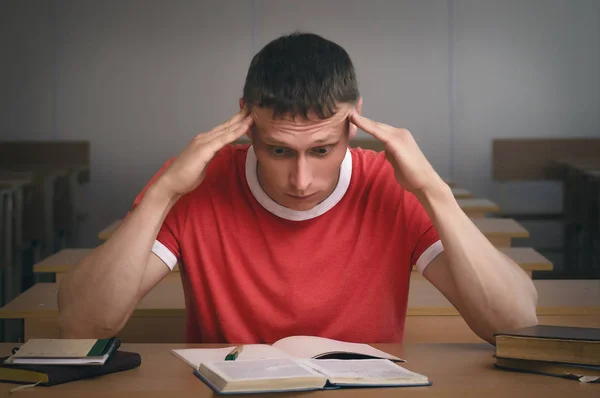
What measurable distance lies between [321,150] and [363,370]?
42 cm

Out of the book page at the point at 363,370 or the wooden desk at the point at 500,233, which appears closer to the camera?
the book page at the point at 363,370

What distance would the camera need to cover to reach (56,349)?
1.25m

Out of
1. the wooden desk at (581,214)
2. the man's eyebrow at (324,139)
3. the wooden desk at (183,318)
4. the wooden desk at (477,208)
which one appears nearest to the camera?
the man's eyebrow at (324,139)

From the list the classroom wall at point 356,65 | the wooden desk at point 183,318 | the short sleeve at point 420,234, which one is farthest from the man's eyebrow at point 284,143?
the classroom wall at point 356,65

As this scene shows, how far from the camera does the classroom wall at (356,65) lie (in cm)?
637

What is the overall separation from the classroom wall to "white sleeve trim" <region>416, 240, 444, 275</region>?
490 centimetres

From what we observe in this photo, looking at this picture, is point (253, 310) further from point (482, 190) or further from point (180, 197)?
point (482, 190)

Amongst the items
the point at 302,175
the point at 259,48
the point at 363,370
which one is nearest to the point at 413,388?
the point at 363,370

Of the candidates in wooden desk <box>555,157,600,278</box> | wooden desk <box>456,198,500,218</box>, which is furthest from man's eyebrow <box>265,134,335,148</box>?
wooden desk <box>555,157,600,278</box>

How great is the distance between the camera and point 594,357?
3.85 feet

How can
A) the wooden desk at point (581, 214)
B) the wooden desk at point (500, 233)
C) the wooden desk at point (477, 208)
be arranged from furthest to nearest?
the wooden desk at point (581, 214) < the wooden desk at point (477, 208) < the wooden desk at point (500, 233)

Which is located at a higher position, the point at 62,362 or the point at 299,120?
A: the point at 299,120

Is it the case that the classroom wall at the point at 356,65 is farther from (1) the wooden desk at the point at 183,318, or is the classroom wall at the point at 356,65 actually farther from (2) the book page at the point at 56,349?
(2) the book page at the point at 56,349

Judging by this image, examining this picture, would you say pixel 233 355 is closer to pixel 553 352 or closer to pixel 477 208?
pixel 553 352
